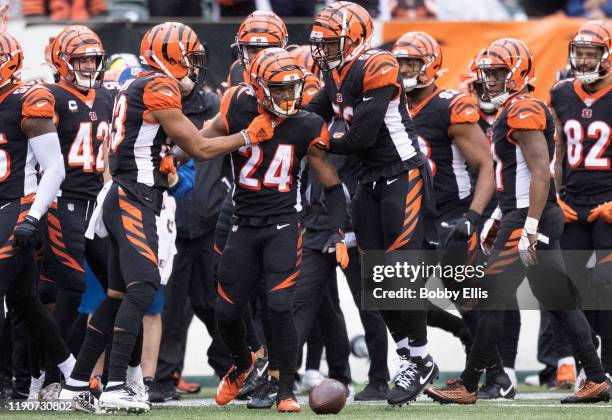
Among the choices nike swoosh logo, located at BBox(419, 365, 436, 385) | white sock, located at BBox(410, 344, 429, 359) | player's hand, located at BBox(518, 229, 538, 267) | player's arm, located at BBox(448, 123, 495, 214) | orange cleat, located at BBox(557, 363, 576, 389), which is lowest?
orange cleat, located at BBox(557, 363, 576, 389)

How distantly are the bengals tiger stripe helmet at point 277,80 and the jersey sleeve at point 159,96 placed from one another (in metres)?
0.47

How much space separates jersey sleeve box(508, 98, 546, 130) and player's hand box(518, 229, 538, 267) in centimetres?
60

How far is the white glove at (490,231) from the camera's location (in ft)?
25.6

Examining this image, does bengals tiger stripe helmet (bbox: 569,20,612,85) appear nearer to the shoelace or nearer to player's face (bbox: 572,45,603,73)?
player's face (bbox: 572,45,603,73)

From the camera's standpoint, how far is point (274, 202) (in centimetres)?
696

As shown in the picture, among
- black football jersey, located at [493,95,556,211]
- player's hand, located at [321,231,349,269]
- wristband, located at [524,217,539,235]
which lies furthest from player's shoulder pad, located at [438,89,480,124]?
player's hand, located at [321,231,349,269]

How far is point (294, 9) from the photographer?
1124 cm

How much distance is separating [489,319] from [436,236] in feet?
2.26

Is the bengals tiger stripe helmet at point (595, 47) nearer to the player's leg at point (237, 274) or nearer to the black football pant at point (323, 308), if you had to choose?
the black football pant at point (323, 308)

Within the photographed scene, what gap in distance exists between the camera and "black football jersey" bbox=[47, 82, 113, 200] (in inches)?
299

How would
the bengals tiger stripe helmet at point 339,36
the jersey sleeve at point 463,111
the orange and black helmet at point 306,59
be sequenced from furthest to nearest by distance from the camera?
the orange and black helmet at point 306,59, the jersey sleeve at point 463,111, the bengals tiger stripe helmet at point 339,36

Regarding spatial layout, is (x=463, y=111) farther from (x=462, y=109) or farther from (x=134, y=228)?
(x=134, y=228)

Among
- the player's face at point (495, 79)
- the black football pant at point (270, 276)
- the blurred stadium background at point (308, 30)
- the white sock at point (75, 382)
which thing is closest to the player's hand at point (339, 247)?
the black football pant at point (270, 276)

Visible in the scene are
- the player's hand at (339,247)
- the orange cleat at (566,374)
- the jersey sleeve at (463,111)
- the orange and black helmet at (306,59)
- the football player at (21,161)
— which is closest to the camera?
the football player at (21,161)
